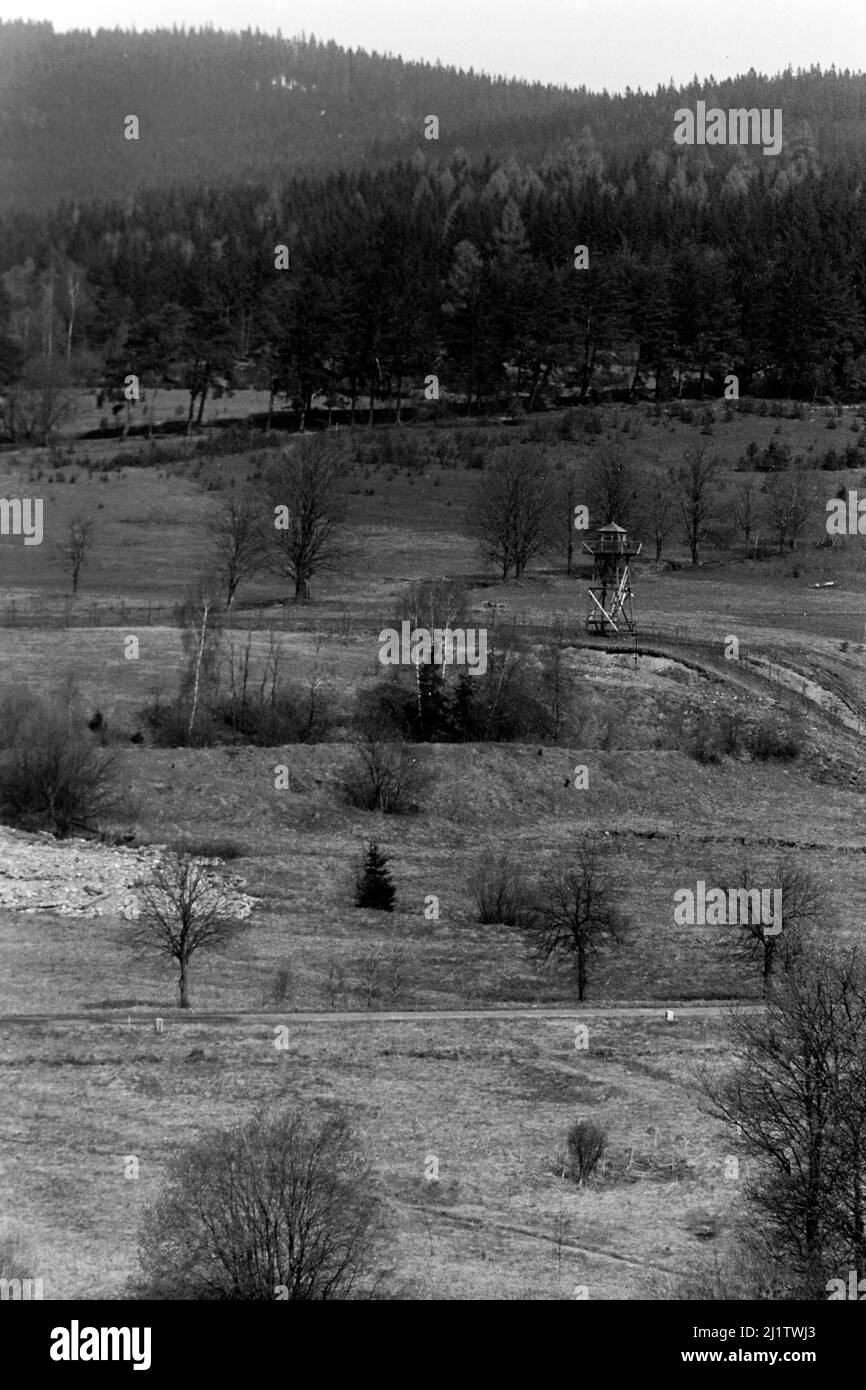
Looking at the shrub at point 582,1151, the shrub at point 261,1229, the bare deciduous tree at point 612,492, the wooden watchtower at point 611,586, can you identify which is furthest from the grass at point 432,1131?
the bare deciduous tree at point 612,492

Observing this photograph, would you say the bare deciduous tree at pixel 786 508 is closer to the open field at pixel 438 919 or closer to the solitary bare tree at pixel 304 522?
the open field at pixel 438 919

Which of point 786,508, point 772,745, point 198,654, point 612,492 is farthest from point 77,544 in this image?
point 786,508

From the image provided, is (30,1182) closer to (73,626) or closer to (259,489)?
(73,626)

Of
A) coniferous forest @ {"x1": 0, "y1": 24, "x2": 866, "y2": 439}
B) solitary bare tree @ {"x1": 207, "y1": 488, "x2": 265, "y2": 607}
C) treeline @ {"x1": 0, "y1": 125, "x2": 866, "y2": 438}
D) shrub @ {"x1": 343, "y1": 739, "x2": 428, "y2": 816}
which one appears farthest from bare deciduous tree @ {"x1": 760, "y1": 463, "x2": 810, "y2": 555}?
shrub @ {"x1": 343, "y1": 739, "x2": 428, "y2": 816}

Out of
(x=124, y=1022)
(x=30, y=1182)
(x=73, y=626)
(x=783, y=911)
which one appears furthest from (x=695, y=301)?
(x=30, y=1182)

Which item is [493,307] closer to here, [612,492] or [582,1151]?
[612,492]

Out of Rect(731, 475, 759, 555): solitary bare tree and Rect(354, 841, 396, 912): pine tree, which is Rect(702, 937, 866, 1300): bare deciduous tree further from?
Rect(731, 475, 759, 555): solitary bare tree
